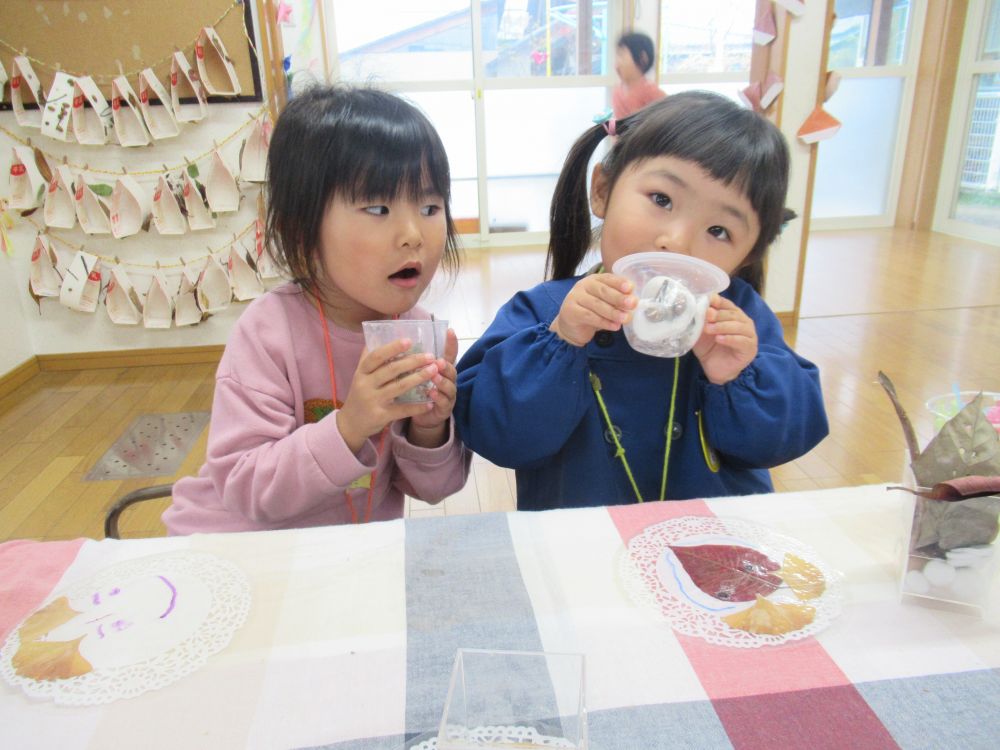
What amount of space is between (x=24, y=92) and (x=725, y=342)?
3.17 m

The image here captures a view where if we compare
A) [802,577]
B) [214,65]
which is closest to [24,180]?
[214,65]

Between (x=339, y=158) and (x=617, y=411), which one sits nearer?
(x=339, y=158)

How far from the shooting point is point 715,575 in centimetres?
64

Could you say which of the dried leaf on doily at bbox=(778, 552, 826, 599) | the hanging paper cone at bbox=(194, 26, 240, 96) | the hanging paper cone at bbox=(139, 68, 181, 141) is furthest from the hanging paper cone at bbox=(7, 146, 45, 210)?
the dried leaf on doily at bbox=(778, 552, 826, 599)

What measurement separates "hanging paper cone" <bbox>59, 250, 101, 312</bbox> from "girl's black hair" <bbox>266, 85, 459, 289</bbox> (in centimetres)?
260

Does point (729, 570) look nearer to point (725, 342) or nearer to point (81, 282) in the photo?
point (725, 342)

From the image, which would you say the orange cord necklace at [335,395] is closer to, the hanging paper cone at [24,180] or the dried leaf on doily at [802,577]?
the dried leaf on doily at [802,577]

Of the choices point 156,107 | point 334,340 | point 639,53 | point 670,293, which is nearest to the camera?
point 670,293

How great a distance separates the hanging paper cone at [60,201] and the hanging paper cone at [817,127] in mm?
3249

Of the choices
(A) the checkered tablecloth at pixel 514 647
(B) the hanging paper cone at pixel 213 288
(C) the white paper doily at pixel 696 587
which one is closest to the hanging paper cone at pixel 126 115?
(B) the hanging paper cone at pixel 213 288

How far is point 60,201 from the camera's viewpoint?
2.96 m

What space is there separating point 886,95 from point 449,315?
183 inches

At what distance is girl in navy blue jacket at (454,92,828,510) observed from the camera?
0.86 m

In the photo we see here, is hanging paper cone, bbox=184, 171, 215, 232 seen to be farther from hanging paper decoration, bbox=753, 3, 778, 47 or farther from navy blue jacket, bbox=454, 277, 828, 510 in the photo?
hanging paper decoration, bbox=753, 3, 778, 47
